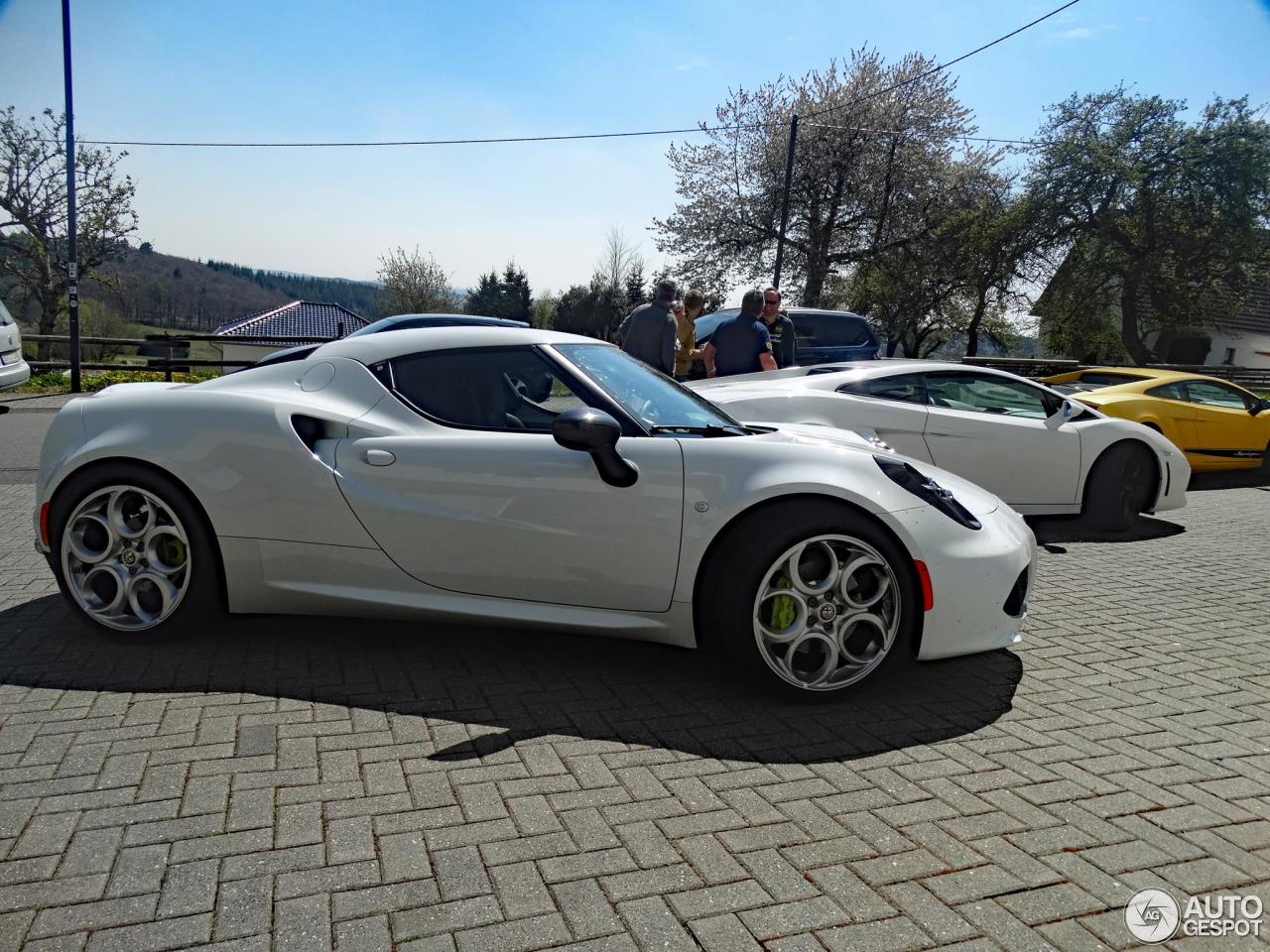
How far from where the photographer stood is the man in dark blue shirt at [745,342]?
8.47 m

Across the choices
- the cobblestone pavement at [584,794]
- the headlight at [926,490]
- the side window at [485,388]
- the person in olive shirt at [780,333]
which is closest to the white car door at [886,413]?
the person in olive shirt at [780,333]

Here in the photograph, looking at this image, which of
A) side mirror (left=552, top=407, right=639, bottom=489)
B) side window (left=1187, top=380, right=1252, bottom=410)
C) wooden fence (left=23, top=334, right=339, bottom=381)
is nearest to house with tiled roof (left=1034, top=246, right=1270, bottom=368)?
side window (left=1187, top=380, right=1252, bottom=410)

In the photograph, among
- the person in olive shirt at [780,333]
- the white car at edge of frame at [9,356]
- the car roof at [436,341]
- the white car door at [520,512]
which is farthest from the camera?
the white car at edge of frame at [9,356]

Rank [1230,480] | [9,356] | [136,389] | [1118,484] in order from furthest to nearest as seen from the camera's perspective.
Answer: [9,356]
[1230,480]
[1118,484]
[136,389]

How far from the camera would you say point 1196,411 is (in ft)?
31.5

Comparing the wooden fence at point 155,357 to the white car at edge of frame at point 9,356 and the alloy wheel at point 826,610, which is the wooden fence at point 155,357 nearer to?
the white car at edge of frame at point 9,356

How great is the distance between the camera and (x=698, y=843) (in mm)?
2396

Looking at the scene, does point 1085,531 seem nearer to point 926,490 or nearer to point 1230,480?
point 926,490

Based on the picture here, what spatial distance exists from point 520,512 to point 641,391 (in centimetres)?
80

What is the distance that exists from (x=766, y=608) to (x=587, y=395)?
3.49ft

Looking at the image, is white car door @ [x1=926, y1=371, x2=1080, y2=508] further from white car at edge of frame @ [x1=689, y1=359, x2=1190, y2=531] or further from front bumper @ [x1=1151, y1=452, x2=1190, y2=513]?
front bumper @ [x1=1151, y1=452, x2=1190, y2=513]

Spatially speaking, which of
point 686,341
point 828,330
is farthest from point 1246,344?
point 686,341

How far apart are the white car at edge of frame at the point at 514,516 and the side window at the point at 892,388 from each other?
305 centimetres
